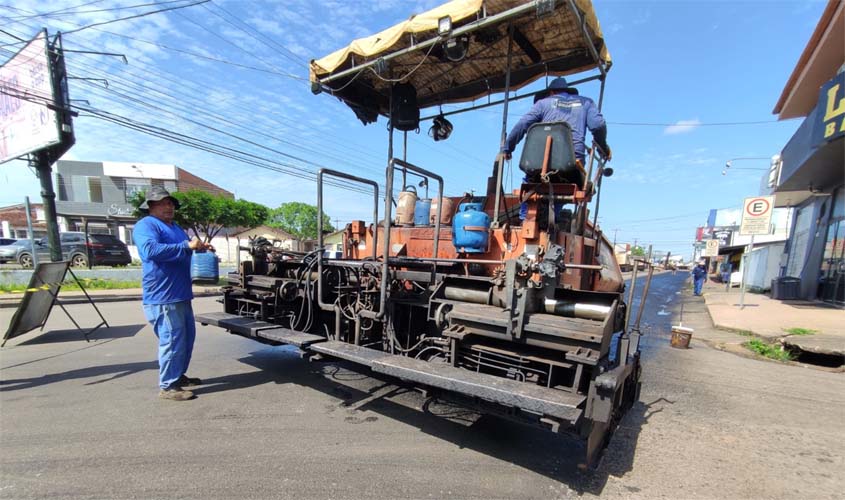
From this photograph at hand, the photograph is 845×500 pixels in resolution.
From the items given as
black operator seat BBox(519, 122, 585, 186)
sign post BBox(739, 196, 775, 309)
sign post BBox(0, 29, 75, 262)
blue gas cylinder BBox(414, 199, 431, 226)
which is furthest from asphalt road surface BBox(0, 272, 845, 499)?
sign post BBox(739, 196, 775, 309)

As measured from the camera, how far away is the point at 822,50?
9859mm

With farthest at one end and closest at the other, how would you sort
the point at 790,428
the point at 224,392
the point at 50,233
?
the point at 50,233, the point at 224,392, the point at 790,428

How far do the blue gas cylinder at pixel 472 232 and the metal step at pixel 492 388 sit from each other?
111 cm

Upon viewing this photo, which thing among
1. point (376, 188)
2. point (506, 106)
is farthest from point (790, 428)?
point (376, 188)

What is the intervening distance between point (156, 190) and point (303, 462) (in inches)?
111

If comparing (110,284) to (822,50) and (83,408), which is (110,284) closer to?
(83,408)

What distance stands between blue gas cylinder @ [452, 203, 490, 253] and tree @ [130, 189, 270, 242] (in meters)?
22.2

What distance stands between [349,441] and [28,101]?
467 inches

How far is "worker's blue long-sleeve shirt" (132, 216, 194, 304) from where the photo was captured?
318 cm

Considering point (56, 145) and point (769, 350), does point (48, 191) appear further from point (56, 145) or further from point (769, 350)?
point (769, 350)

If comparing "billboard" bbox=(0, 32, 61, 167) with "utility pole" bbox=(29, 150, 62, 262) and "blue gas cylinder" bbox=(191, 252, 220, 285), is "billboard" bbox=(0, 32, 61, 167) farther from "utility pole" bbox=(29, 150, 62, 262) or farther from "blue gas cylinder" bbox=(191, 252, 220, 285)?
"blue gas cylinder" bbox=(191, 252, 220, 285)

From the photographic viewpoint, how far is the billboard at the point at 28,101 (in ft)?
27.3

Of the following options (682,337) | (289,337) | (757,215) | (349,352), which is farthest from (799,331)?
(289,337)

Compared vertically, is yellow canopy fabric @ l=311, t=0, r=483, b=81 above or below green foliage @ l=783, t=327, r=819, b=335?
above
